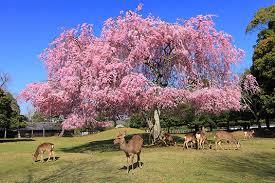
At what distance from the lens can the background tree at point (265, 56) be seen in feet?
150

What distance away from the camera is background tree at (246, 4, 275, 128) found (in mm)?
45625

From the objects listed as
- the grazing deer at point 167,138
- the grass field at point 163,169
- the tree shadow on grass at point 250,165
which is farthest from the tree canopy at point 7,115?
the tree shadow on grass at point 250,165

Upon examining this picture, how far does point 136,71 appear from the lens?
32.5 metres

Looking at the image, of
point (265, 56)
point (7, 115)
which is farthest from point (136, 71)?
point (7, 115)

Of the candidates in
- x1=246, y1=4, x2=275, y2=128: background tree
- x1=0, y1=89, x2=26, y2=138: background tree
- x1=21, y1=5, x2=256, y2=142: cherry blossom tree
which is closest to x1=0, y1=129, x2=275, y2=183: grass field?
x1=21, y1=5, x2=256, y2=142: cherry blossom tree

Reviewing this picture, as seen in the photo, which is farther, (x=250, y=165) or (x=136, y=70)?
(x=136, y=70)

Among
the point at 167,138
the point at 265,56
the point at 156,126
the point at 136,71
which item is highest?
the point at 265,56

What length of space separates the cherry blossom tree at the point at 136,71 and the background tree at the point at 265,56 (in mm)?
12205

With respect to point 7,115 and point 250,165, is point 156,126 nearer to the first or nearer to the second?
point 250,165

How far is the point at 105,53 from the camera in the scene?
31234mm

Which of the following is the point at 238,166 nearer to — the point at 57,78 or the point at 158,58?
the point at 158,58

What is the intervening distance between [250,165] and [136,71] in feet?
42.3

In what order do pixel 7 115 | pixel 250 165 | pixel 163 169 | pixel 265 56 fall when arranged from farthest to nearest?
pixel 7 115, pixel 265 56, pixel 250 165, pixel 163 169

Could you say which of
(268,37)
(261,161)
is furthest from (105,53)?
(268,37)
